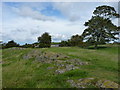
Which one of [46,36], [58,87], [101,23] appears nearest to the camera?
[58,87]

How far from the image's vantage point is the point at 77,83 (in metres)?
8.98

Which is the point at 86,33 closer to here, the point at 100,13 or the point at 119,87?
the point at 100,13

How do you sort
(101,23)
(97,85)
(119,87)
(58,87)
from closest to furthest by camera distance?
(119,87) < (97,85) < (58,87) < (101,23)

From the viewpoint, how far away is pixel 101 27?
35.3m

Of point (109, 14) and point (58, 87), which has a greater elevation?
point (109, 14)

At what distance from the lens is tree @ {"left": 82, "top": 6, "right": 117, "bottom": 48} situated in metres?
35.0

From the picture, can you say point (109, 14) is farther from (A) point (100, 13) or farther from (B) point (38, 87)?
(B) point (38, 87)

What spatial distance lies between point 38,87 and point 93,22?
102 feet

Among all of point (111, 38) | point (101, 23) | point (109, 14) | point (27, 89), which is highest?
point (109, 14)

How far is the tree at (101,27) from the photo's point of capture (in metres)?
35.0

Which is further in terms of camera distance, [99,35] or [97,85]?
[99,35]

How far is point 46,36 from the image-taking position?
55.6m

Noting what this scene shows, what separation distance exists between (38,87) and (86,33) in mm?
30727

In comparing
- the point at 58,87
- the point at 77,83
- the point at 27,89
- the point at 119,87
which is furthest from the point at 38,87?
the point at 119,87
